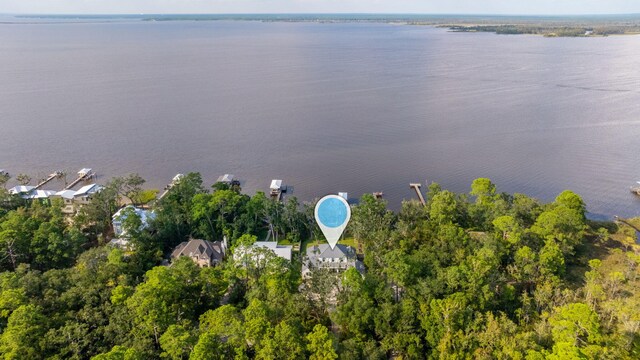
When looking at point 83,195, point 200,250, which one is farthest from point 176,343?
point 83,195

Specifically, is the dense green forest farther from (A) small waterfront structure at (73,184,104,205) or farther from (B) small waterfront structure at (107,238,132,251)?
(A) small waterfront structure at (73,184,104,205)

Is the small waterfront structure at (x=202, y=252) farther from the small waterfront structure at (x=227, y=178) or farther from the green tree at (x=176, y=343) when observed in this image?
the small waterfront structure at (x=227, y=178)

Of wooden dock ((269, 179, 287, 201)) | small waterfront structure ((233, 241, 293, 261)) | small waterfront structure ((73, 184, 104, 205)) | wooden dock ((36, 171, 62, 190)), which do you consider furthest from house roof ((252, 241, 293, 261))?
wooden dock ((36, 171, 62, 190))

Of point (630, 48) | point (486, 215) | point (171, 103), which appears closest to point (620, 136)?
point (486, 215)

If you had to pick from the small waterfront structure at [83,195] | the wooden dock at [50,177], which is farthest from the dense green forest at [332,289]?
the wooden dock at [50,177]

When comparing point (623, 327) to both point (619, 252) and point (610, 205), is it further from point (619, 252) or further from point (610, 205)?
point (610, 205)

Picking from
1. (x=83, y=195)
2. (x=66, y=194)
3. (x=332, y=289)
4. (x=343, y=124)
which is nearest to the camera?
(x=332, y=289)

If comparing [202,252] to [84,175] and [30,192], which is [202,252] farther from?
[84,175]
